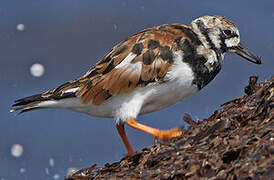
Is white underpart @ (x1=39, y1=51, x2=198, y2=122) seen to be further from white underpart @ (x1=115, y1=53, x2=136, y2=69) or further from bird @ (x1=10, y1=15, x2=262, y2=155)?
white underpart @ (x1=115, y1=53, x2=136, y2=69)

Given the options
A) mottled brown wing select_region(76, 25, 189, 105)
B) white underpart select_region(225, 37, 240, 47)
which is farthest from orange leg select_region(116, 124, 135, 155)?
white underpart select_region(225, 37, 240, 47)

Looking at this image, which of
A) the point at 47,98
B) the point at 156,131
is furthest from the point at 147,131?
the point at 47,98

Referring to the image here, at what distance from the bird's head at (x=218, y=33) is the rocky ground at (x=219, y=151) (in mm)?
664

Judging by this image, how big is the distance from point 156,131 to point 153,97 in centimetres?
36

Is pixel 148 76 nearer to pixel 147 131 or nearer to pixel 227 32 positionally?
pixel 147 131

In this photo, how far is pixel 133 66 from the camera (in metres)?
4.18

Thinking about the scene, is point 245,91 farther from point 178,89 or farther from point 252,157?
point 252,157

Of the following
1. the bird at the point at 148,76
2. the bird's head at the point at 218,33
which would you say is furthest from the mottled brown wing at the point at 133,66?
the bird's head at the point at 218,33

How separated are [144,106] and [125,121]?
26 cm

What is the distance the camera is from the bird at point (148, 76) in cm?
414

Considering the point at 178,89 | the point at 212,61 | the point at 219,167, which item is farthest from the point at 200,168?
the point at 212,61

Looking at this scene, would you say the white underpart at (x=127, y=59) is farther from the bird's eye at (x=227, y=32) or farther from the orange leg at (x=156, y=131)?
the bird's eye at (x=227, y=32)

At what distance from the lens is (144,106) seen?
4.40 metres

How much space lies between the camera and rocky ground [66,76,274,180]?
258 centimetres
